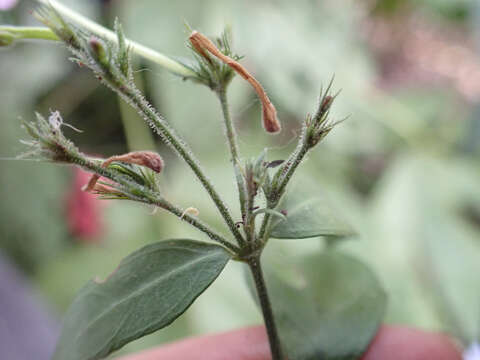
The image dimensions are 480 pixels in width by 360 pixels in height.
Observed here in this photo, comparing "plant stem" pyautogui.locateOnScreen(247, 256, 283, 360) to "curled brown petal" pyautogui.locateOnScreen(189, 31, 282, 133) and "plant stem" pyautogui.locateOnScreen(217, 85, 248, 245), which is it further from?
"curled brown petal" pyautogui.locateOnScreen(189, 31, 282, 133)

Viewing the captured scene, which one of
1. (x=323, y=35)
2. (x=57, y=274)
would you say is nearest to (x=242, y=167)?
(x=57, y=274)

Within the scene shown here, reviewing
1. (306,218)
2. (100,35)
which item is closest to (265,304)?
(306,218)

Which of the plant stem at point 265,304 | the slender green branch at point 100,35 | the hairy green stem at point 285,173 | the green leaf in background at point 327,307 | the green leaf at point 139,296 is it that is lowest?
the green leaf in background at point 327,307

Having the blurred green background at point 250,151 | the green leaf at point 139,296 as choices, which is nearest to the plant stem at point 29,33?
the green leaf at point 139,296

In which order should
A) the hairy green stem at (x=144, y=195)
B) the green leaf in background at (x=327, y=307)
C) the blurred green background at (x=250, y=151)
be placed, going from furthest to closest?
the blurred green background at (x=250, y=151) < the green leaf in background at (x=327, y=307) < the hairy green stem at (x=144, y=195)

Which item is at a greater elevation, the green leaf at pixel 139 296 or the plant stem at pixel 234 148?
the plant stem at pixel 234 148

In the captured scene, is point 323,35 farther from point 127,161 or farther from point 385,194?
point 127,161

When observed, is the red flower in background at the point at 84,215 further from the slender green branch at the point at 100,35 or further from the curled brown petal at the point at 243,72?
the curled brown petal at the point at 243,72
